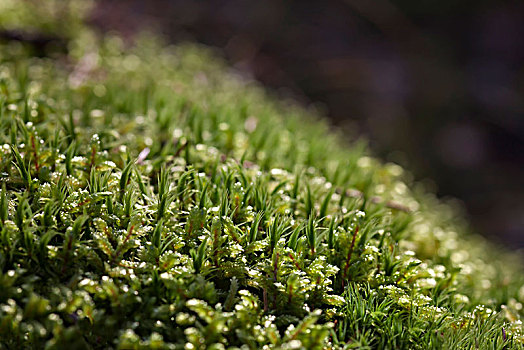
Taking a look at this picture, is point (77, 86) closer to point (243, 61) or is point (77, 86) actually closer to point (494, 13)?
point (243, 61)

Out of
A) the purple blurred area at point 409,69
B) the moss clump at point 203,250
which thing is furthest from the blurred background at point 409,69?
the moss clump at point 203,250

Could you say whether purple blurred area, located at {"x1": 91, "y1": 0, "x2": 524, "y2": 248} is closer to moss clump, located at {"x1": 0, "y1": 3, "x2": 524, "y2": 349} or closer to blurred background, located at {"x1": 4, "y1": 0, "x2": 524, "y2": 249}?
blurred background, located at {"x1": 4, "y1": 0, "x2": 524, "y2": 249}

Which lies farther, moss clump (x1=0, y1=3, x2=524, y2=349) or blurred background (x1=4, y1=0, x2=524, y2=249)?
blurred background (x1=4, y1=0, x2=524, y2=249)

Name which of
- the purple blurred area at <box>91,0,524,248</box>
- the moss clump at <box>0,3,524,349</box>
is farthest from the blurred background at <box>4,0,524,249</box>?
the moss clump at <box>0,3,524,349</box>

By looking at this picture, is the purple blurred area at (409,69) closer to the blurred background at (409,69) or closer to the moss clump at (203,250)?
the blurred background at (409,69)

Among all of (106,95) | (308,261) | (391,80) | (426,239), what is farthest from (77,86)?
(391,80)
